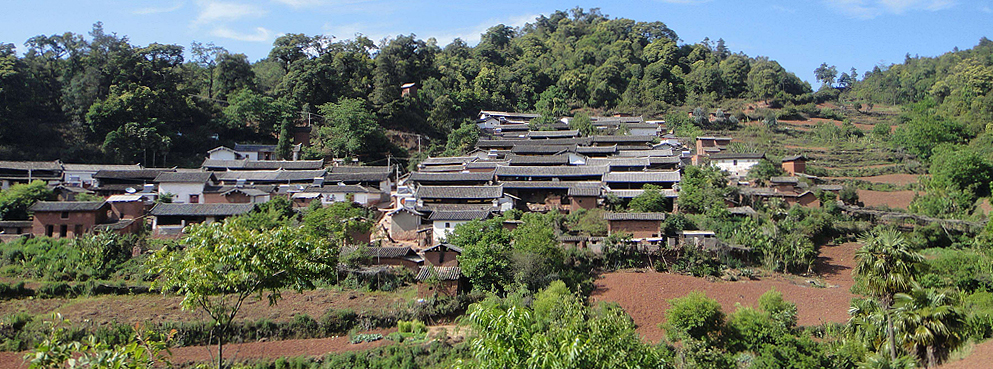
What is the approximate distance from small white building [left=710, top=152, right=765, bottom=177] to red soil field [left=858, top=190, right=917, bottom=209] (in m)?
5.59

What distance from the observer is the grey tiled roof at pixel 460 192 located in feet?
99.5

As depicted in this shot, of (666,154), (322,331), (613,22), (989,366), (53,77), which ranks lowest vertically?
(322,331)

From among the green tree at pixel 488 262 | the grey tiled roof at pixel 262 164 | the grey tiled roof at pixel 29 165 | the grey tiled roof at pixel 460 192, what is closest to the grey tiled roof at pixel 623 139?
the grey tiled roof at pixel 460 192

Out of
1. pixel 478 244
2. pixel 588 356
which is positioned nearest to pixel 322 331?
pixel 478 244

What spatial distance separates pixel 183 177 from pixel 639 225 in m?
22.5

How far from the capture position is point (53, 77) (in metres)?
41.0

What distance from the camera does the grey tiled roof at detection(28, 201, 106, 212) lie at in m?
25.6

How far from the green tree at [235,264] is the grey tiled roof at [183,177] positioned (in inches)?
932

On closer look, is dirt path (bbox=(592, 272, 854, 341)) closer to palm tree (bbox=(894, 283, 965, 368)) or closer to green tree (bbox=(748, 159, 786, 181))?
palm tree (bbox=(894, 283, 965, 368))

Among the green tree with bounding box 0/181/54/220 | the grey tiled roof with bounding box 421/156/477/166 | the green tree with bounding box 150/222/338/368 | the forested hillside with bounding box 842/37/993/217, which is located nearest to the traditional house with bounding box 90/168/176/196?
the green tree with bounding box 0/181/54/220

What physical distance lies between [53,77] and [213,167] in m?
14.4

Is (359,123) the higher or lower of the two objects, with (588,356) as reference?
higher

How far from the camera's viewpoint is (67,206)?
2594 cm

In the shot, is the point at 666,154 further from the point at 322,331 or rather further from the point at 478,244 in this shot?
the point at 322,331
